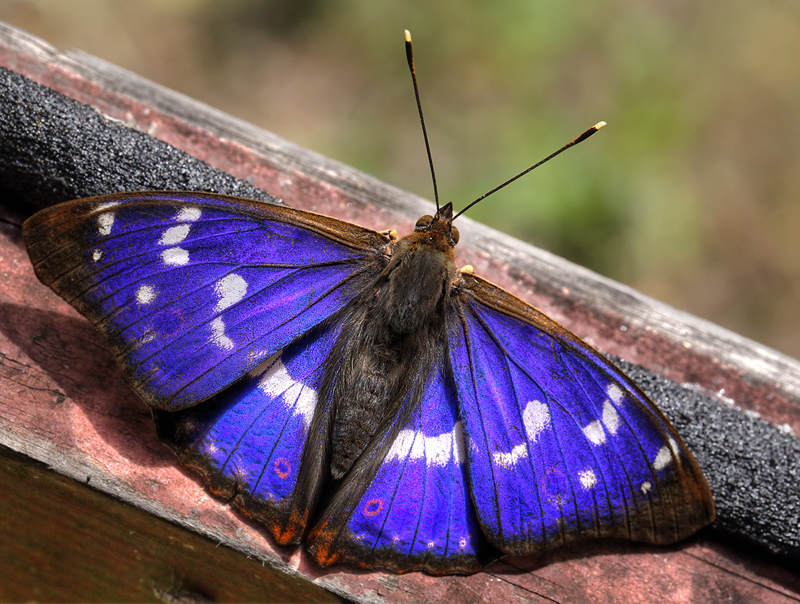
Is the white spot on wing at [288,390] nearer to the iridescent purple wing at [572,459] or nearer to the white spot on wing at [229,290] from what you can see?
the white spot on wing at [229,290]

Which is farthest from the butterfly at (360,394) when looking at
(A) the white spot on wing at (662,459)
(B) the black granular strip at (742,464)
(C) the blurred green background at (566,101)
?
(C) the blurred green background at (566,101)

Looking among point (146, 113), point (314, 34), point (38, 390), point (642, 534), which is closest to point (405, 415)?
point (642, 534)

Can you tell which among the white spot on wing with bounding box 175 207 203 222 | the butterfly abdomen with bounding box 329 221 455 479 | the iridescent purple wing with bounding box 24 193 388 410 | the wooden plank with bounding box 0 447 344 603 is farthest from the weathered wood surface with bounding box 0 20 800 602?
the white spot on wing with bounding box 175 207 203 222

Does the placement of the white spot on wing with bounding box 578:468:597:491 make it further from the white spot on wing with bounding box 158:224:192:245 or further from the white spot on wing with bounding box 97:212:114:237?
the white spot on wing with bounding box 97:212:114:237

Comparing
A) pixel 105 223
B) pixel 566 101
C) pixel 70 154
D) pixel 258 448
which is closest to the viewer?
pixel 105 223

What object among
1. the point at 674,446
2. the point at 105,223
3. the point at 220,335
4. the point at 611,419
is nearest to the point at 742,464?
the point at 674,446

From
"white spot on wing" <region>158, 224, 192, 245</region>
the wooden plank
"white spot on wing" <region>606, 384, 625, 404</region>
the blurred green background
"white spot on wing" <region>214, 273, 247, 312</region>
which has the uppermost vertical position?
the blurred green background

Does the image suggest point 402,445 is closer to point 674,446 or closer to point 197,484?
point 197,484
